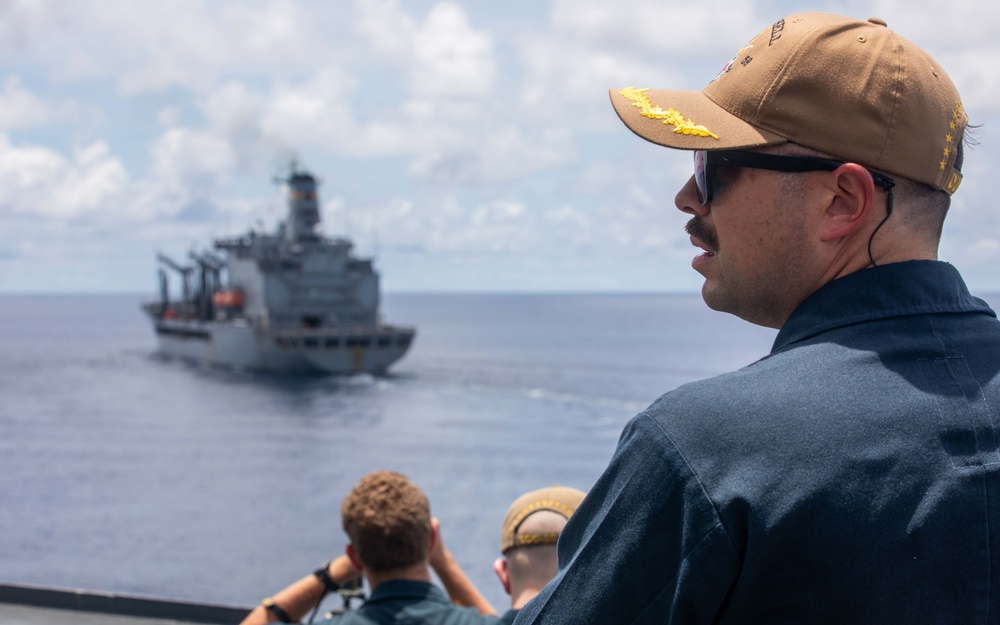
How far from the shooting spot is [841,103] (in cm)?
126

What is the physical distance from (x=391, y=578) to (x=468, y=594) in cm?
67

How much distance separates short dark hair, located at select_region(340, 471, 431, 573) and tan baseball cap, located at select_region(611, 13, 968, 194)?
1830mm

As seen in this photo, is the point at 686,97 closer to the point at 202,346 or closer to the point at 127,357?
the point at 202,346

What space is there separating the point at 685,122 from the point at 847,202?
9.5 inches

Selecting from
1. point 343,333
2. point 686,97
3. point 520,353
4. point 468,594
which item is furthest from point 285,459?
point 520,353

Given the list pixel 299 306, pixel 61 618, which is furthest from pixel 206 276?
pixel 61 618

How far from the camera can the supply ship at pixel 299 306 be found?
46.8m

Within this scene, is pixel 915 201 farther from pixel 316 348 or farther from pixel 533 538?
pixel 316 348

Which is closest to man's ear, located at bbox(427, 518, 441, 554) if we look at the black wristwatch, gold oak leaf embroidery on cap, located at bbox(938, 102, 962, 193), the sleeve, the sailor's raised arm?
the sailor's raised arm

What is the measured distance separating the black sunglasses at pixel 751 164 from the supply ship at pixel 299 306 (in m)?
45.5

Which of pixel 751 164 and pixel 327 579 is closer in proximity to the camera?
pixel 751 164

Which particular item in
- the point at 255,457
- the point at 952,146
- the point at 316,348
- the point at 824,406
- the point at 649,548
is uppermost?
the point at 952,146

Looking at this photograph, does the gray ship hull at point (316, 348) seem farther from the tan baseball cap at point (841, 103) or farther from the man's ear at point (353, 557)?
the tan baseball cap at point (841, 103)

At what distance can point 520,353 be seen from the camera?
73.5 metres
